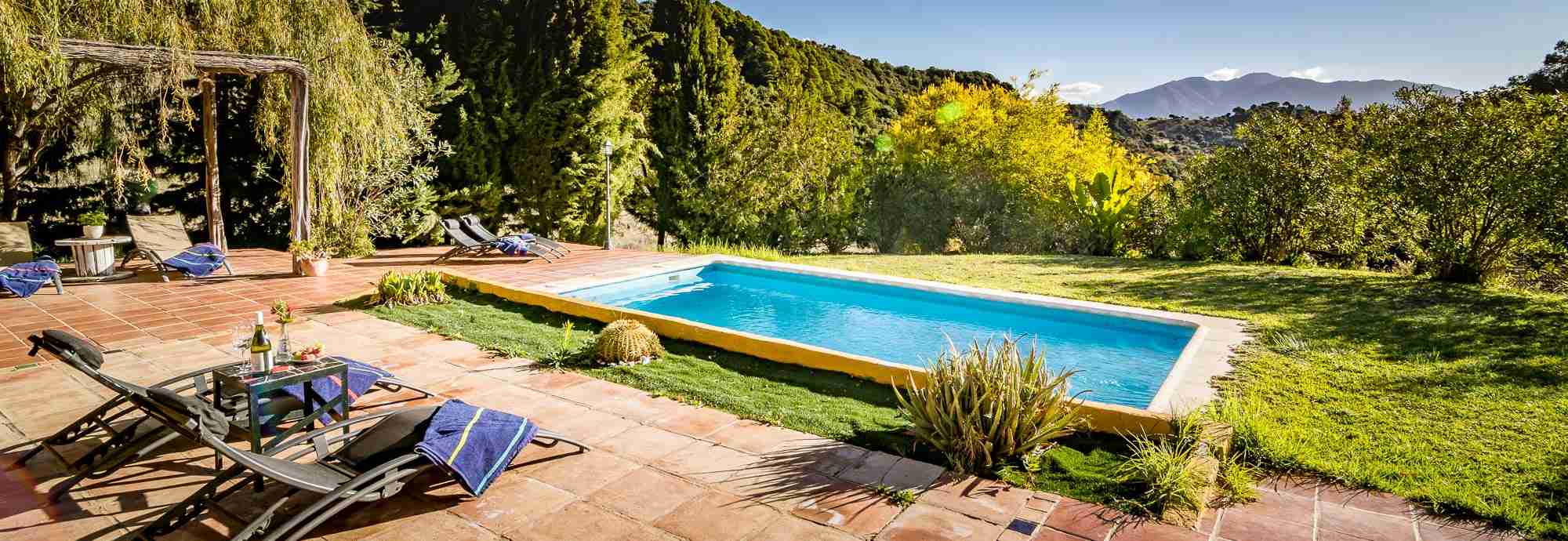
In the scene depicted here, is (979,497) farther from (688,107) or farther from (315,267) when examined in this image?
(688,107)

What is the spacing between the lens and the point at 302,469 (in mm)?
3365

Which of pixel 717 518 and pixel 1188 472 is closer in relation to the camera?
pixel 717 518

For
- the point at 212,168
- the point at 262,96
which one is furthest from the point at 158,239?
the point at 262,96

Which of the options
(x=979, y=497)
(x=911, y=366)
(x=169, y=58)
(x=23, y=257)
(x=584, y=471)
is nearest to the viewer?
(x=979, y=497)

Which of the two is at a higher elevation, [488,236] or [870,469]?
A: [488,236]

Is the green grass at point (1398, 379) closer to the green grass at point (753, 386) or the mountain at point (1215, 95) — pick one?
the green grass at point (753, 386)

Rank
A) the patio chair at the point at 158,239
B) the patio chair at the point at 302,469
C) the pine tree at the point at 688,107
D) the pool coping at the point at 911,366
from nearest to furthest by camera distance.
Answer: the patio chair at the point at 302,469 < the pool coping at the point at 911,366 < the patio chair at the point at 158,239 < the pine tree at the point at 688,107

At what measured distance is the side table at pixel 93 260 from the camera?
9.84 m

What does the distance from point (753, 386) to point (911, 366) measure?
121cm

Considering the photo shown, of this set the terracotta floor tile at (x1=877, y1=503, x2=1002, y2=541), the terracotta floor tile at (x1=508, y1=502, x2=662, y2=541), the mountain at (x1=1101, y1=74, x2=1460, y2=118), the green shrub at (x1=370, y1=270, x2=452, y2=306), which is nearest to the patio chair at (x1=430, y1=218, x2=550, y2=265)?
the green shrub at (x1=370, y1=270, x2=452, y2=306)

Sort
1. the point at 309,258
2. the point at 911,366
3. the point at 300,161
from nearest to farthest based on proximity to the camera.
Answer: the point at 911,366 < the point at 309,258 < the point at 300,161

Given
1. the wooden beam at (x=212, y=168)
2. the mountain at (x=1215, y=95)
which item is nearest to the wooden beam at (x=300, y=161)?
the wooden beam at (x=212, y=168)

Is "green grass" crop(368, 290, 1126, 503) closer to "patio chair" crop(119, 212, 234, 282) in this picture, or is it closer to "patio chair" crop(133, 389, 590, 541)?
"patio chair" crop(133, 389, 590, 541)

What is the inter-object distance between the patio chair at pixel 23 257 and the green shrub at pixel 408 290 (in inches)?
151
